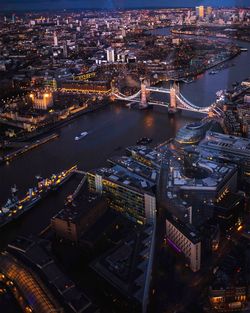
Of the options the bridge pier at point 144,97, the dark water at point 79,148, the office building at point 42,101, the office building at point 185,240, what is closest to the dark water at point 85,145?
the dark water at point 79,148

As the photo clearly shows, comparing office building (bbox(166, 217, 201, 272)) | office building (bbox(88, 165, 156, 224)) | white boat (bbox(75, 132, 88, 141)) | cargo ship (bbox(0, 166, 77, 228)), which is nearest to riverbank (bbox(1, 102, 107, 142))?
white boat (bbox(75, 132, 88, 141))

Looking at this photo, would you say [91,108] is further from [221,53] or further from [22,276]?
[221,53]

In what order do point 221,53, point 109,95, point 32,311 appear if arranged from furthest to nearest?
point 221,53 → point 109,95 → point 32,311

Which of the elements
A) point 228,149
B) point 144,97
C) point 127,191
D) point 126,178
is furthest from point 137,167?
point 144,97

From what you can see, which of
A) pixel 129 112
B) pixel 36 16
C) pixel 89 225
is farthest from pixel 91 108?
pixel 36 16

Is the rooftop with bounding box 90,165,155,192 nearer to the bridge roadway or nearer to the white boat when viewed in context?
the white boat

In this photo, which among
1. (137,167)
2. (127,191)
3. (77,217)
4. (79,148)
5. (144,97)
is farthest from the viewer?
(144,97)

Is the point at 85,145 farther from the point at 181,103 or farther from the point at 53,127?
the point at 181,103

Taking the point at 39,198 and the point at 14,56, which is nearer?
the point at 39,198

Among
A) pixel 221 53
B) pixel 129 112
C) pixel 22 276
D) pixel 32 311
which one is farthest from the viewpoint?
pixel 221 53
